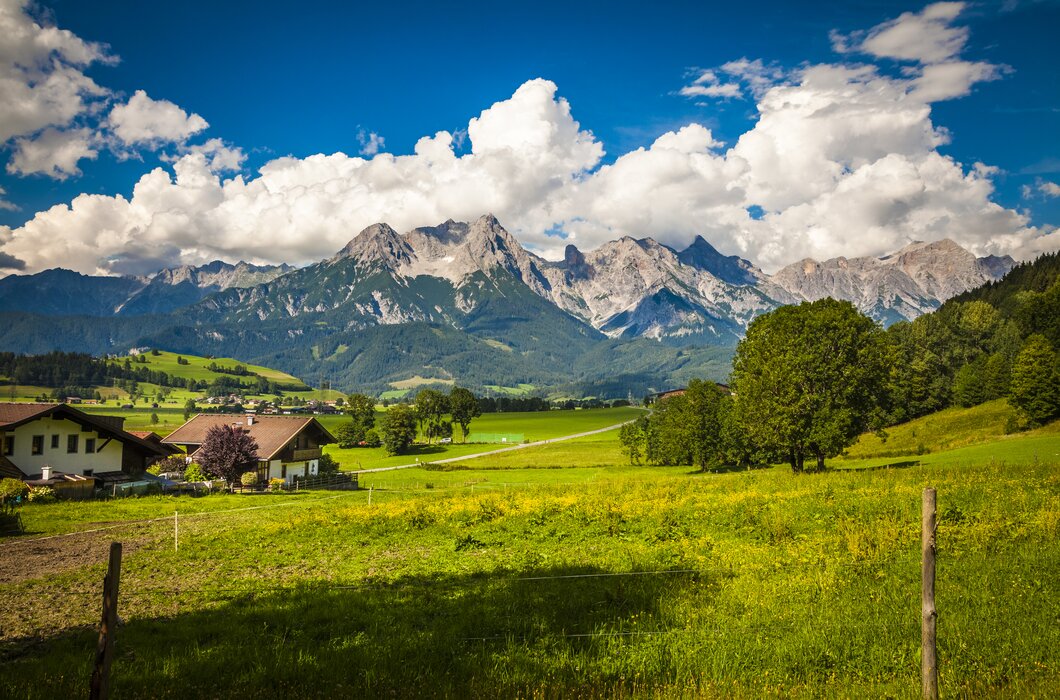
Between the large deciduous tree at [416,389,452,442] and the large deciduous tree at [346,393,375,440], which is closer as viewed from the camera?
the large deciduous tree at [346,393,375,440]

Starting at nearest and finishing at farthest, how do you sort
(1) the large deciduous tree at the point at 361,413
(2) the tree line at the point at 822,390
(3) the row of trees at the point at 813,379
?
1. (3) the row of trees at the point at 813,379
2. (2) the tree line at the point at 822,390
3. (1) the large deciduous tree at the point at 361,413

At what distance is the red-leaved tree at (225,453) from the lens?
59.1 m

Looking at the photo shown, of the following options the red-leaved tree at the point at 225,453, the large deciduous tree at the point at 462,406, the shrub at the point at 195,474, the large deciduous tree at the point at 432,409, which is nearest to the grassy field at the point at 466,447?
the large deciduous tree at the point at 462,406

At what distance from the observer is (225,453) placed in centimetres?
5928

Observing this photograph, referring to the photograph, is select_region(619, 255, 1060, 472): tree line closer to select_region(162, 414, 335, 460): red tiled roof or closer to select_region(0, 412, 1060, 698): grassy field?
select_region(0, 412, 1060, 698): grassy field

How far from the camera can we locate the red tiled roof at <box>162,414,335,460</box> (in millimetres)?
71938

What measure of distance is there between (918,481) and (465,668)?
2172 centimetres

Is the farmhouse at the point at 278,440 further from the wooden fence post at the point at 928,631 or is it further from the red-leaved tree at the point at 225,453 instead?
the wooden fence post at the point at 928,631

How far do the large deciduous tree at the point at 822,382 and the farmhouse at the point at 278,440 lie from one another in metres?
55.1

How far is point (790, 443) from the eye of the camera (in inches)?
1730

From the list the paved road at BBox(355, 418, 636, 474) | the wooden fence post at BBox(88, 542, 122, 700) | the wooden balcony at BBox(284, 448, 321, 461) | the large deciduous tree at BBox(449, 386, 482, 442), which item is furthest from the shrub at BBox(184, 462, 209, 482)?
the large deciduous tree at BBox(449, 386, 482, 442)

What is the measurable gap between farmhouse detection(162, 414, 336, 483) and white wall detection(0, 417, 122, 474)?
12.6 meters

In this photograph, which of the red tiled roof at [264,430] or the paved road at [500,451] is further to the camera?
the paved road at [500,451]

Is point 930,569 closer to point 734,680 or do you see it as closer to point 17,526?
point 734,680
